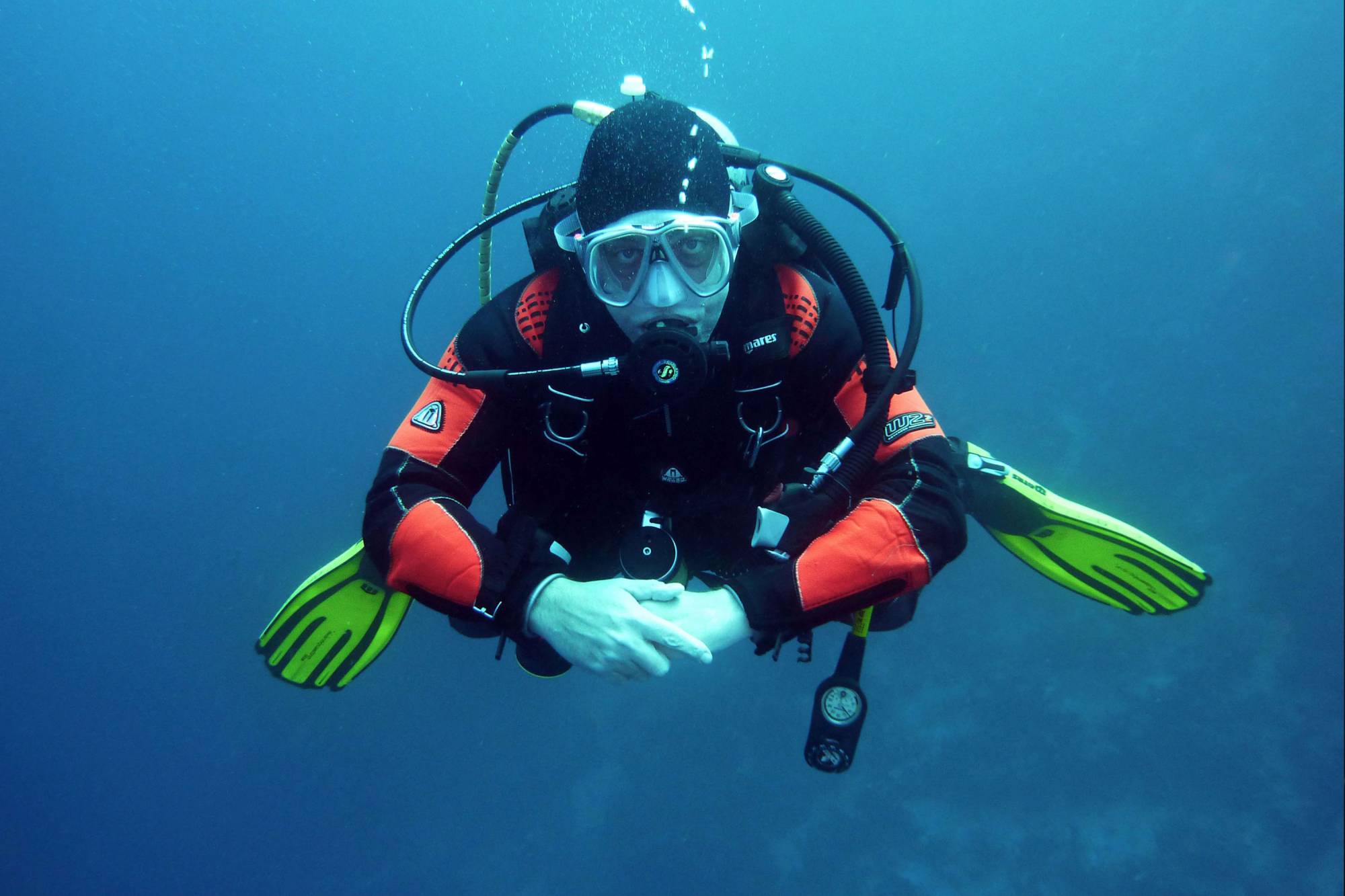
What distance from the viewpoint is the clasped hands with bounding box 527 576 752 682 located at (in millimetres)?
1944

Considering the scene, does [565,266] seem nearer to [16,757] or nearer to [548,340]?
[548,340]

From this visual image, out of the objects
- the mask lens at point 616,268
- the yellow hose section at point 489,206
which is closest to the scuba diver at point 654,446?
the mask lens at point 616,268

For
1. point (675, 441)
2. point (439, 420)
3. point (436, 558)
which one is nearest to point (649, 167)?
A: point (675, 441)

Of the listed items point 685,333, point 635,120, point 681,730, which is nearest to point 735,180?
point 635,120

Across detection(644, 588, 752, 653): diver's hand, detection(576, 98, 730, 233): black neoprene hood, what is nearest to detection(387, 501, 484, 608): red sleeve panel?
detection(644, 588, 752, 653): diver's hand

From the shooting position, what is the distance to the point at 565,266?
2.66 meters

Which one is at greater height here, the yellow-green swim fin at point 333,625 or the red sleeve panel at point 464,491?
the red sleeve panel at point 464,491

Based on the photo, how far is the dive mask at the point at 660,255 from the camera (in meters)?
2.27

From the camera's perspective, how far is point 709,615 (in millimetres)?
2154

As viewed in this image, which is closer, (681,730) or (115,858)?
(681,730)

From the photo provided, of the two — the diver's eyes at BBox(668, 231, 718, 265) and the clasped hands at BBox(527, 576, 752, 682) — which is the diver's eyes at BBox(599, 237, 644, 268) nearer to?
the diver's eyes at BBox(668, 231, 718, 265)

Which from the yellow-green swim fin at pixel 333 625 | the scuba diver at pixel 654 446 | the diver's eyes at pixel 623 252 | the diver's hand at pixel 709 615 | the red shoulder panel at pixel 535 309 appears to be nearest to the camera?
the diver's hand at pixel 709 615

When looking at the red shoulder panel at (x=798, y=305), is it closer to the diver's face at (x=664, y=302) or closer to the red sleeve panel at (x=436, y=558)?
the diver's face at (x=664, y=302)

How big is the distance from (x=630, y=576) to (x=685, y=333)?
97 cm
